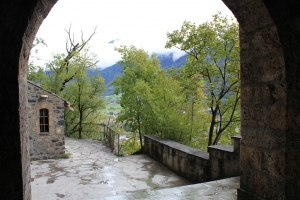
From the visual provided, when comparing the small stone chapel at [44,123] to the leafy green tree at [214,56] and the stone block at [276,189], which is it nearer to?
the leafy green tree at [214,56]

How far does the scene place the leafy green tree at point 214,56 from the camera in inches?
294

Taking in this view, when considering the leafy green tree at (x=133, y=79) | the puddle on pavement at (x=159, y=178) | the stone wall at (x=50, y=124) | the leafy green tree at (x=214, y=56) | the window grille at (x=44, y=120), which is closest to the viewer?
the puddle on pavement at (x=159, y=178)

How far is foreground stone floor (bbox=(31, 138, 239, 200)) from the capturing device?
315cm

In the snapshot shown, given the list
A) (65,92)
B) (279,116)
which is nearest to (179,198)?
(279,116)

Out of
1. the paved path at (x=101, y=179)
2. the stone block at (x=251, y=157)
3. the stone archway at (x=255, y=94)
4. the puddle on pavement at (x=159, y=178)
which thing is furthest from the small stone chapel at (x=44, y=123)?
the stone block at (x=251, y=157)

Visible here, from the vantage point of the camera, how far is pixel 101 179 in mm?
5797

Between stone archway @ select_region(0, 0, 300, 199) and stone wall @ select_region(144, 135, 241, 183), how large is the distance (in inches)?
63.4

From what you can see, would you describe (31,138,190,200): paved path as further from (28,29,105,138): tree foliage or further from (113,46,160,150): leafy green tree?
(28,29,105,138): tree foliage

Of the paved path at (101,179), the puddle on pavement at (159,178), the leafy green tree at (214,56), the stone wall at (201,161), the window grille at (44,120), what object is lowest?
the paved path at (101,179)

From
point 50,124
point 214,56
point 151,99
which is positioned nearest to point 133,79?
point 151,99

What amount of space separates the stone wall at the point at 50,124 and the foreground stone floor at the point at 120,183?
1801mm

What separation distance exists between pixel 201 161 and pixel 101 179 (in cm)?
267

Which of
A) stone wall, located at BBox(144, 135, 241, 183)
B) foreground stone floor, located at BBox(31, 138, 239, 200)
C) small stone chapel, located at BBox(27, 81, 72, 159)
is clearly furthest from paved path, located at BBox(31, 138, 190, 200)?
small stone chapel, located at BBox(27, 81, 72, 159)

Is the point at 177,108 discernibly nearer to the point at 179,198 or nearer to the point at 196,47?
the point at 196,47
